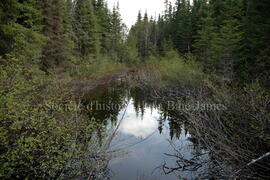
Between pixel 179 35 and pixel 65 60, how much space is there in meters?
23.7

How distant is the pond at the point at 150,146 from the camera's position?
17.0ft

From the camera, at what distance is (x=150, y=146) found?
7.01 m

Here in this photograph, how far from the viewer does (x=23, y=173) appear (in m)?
3.71

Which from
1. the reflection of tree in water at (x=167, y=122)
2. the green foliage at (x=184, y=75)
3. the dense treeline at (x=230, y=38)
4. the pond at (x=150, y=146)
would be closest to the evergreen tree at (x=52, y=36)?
the reflection of tree in water at (x=167, y=122)

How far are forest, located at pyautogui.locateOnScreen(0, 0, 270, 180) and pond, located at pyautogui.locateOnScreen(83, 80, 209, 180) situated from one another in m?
0.24

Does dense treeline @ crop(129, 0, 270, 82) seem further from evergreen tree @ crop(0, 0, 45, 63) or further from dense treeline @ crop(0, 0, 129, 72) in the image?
dense treeline @ crop(0, 0, 129, 72)

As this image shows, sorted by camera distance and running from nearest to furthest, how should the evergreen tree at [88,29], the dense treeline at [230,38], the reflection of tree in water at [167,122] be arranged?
the reflection of tree in water at [167,122] → the dense treeline at [230,38] → the evergreen tree at [88,29]

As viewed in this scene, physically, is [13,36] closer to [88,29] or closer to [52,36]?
[52,36]

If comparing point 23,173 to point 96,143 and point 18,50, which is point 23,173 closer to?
point 96,143

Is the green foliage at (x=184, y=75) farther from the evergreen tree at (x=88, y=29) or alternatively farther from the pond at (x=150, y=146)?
the evergreen tree at (x=88, y=29)

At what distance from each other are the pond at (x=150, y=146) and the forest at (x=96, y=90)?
24 cm

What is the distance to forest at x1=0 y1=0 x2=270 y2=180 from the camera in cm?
372

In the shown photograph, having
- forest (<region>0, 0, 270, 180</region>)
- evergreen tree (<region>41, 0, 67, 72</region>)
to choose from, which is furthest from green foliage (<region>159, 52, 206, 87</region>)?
evergreen tree (<region>41, 0, 67, 72</region>)

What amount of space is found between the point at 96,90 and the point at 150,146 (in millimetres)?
10235
